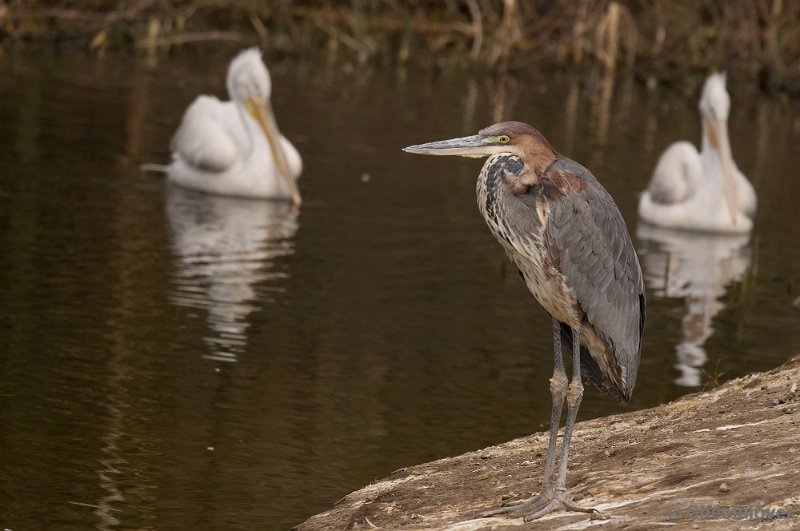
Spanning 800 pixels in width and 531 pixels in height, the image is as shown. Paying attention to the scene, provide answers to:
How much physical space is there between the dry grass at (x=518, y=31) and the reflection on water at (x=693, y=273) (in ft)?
32.1

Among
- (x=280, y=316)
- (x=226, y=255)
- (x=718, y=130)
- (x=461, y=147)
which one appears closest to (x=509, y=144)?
(x=461, y=147)

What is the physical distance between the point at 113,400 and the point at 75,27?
1464 centimetres

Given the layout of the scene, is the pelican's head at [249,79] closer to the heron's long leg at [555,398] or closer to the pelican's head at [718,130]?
the pelican's head at [718,130]

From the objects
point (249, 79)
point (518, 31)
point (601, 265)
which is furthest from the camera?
point (518, 31)

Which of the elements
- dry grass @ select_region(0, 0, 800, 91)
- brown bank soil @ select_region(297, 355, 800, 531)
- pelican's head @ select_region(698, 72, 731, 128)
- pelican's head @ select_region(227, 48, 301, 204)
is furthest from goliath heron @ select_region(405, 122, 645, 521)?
dry grass @ select_region(0, 0, 800, 91)

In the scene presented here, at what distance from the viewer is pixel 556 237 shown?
5.02m

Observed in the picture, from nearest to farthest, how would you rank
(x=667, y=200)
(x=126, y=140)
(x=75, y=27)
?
(x=667, y=200)
(x=126, y=140)
(x=75, y=27)

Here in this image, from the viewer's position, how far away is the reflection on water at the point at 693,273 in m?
9.24

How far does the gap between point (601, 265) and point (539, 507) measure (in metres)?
0.84

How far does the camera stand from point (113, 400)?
7.22m

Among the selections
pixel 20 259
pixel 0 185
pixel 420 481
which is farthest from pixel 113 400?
pixel 0 185

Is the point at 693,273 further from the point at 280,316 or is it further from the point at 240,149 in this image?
the point at 240,149

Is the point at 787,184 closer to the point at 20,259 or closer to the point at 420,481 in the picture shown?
the point at 20,259

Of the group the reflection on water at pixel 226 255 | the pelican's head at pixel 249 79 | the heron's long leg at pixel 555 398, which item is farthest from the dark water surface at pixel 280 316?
the heron's long leg at pixel 555 398
